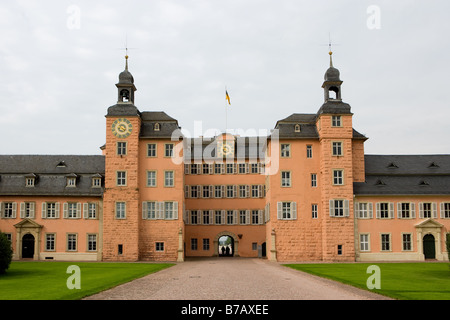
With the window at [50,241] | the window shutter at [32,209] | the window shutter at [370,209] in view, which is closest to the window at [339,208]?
the window shutter at [370,209]

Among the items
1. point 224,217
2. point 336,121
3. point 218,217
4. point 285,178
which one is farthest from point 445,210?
point 218,217

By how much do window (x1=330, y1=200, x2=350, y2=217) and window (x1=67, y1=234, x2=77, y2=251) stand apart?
2328cm

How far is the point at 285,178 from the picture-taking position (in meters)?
48.8

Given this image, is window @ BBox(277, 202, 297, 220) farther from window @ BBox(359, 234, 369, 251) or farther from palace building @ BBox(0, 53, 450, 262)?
window @ BBox(359, 234, 369, 251)

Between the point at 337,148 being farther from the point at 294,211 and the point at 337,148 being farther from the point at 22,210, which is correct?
the point at 22,210

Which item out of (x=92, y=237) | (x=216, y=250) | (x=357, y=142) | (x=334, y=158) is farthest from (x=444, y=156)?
(x=92, y=237)

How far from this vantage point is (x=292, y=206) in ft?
159

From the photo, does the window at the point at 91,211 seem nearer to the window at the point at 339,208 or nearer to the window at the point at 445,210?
the window at the point at 339,208

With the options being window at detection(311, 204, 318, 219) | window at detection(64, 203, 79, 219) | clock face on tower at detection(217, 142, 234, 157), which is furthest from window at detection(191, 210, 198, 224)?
window at detection(311, 204, 318, 219)

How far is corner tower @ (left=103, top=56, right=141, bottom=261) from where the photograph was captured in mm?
47781
